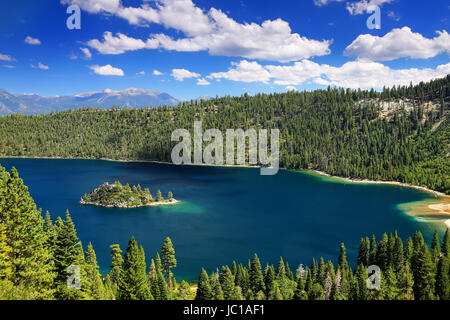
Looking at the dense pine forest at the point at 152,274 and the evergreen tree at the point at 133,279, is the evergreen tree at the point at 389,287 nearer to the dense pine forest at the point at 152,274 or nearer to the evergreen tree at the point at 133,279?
the dense pine forest at the point at 152,274

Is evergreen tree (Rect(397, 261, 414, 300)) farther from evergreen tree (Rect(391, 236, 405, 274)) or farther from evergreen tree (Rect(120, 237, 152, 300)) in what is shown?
evergreen tree (Rect(120, 237, 152, 300))

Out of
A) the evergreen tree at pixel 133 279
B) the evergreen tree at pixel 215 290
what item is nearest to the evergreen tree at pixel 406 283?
the evergreen tree at pixel 215 290

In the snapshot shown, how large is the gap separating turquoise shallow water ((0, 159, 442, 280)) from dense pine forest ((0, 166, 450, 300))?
13322 mm

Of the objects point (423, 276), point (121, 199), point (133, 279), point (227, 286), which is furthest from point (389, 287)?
point (121, 199)

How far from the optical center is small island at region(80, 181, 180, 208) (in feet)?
435

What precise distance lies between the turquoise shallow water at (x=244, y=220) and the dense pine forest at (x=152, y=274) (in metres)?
13.3

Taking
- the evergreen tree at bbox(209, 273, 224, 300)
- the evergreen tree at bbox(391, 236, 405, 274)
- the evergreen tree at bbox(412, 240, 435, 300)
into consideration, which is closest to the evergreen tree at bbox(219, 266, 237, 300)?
the evergreen tree at bbox(209, 273, 224, 300)

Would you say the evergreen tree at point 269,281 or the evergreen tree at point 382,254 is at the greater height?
the evergreen tree at point 382,254

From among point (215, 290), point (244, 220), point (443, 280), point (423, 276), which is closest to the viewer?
point (215, 290)

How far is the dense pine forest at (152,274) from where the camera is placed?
32.2 m

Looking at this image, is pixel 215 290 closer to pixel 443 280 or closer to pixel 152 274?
pixel 152 274

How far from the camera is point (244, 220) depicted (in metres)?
113

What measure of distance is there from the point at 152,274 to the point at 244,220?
55471mm
